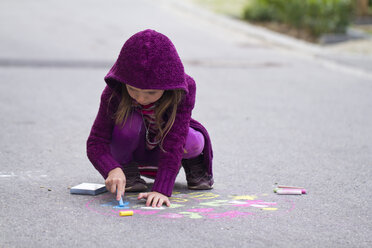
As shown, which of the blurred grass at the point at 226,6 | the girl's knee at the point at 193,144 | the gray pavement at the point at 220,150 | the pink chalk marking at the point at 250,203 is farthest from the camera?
the blurred grass at the point at 226,6

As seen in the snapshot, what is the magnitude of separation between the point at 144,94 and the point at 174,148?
0.39 m

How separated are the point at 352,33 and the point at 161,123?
12.1 metres

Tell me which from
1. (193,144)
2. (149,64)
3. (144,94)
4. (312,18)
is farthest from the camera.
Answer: (312,18)

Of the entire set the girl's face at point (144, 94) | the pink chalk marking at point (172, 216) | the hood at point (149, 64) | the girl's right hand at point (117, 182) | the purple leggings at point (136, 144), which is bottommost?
the pink chalk marking at point (172, 216)

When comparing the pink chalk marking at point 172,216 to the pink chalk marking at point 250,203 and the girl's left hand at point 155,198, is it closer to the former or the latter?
the girl's left hand at point 155,198

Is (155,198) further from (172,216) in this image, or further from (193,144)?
(193,144)

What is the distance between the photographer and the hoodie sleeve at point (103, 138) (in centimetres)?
384

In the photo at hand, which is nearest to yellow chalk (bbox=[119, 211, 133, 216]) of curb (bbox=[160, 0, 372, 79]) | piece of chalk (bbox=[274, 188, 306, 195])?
→ piece of chalk (bbox=[274, 188, 306, 195])

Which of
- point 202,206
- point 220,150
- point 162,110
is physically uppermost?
point 162,110

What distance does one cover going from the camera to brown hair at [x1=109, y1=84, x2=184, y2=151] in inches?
148

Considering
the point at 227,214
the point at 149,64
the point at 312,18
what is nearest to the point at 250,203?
the point at 227,214

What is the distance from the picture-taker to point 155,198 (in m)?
3.76

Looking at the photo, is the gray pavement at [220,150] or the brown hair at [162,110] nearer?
the gray pavement at [220,150]

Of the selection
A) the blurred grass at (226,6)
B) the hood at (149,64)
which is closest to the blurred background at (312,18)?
the blurred grass at (226,6)
